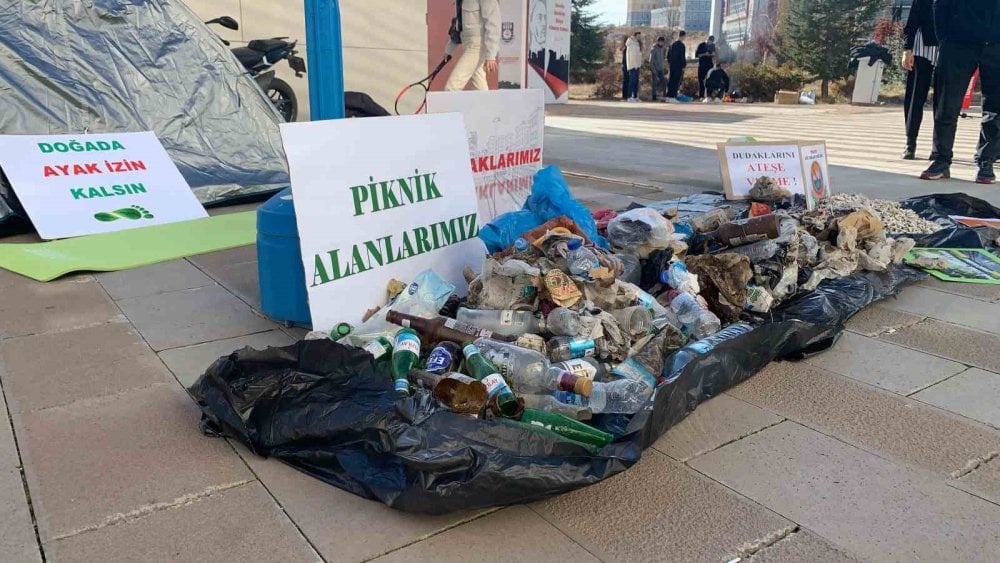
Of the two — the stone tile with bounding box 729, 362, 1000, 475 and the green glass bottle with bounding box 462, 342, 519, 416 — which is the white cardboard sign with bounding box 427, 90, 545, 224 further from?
the stone tile with bounding box 729, 362, 1000, 475

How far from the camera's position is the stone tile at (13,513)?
1.93 meters

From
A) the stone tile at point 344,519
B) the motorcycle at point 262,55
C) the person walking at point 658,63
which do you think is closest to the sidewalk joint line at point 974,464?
the stone tile at point 344,519

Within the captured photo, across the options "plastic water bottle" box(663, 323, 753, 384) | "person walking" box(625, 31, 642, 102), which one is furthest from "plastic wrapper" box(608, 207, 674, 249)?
"person walking" box(625, 31, 642, 102)

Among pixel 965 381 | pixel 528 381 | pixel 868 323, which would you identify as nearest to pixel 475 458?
pixel 528 381

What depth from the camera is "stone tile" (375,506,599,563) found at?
6.44ft

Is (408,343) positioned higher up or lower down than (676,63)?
lower down

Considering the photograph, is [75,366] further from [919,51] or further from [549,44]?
[549,44]

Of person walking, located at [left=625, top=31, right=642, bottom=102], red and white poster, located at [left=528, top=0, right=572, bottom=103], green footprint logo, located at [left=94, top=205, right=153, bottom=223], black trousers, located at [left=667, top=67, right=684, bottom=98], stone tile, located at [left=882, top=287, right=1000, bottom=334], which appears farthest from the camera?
black trousers, located at [left=667, top=67, right=684, bottom=98]

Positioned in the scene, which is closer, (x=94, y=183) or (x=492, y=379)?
(x=492, y=379)

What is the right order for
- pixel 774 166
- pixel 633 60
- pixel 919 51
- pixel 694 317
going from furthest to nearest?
pixel 633 60 < pixel 919 51 < pixel 774 166 < pixel 694 317

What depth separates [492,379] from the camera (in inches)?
103

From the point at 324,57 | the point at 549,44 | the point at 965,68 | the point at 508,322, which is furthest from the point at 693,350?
the point at 549,44

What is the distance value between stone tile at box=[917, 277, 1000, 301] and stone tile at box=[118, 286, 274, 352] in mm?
3831

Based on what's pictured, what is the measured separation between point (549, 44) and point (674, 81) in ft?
21.3
